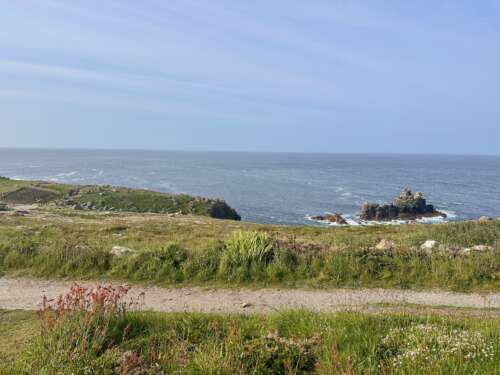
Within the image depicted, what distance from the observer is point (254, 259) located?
39.9 feet

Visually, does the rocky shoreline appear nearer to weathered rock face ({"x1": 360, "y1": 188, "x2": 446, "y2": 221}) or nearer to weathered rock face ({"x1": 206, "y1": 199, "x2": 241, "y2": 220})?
weathered rock face ({"x1": 360, "y1": 188, "x2": 446, "y2": 221})

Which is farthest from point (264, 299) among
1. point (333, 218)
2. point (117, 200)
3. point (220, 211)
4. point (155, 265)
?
point (117, 200)

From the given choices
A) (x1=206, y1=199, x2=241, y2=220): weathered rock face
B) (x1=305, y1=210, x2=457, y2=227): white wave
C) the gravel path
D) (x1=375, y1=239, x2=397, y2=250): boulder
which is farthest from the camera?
(x1=305, y1=210, x2=457, y2=227): white wave

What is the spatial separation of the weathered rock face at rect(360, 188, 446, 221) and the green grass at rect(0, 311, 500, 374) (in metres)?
59.2

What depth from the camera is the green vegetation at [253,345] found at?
188 inches

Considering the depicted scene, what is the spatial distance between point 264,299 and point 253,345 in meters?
4.44

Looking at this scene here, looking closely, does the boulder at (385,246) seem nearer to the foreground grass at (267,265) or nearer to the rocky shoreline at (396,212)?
the foreground grass at (267,265)

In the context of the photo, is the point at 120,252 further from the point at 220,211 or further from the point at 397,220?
the point at 397,220

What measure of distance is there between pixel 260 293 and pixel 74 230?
16.7m

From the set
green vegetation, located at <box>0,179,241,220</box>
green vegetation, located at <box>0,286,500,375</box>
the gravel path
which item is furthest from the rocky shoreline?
green vegetation, located at <box>0,286,500,375</box>

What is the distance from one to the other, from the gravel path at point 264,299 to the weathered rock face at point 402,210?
55.2m

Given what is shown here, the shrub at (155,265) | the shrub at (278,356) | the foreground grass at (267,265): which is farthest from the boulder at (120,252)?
the shrub at (278,356)

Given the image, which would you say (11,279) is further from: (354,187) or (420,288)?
(354,187)

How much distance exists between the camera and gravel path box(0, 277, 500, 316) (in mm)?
8922
